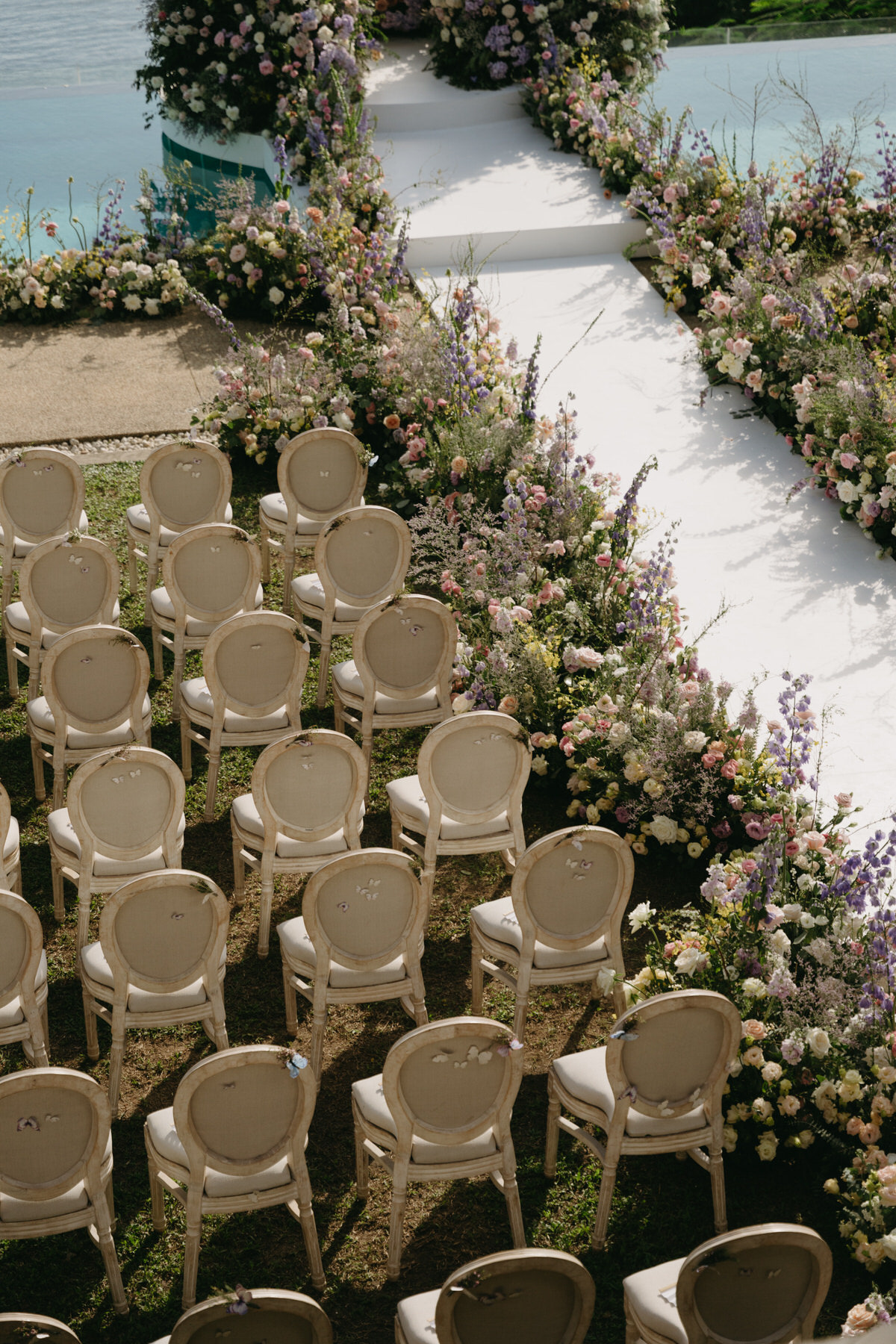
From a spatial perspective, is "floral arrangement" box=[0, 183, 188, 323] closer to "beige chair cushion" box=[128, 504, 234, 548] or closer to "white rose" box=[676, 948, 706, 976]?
"beige chair cushion" box=[128, 504, 234, 548]

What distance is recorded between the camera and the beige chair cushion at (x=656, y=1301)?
353 cm

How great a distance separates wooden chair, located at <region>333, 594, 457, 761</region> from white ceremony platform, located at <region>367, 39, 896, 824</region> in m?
1.42

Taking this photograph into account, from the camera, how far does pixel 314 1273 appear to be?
4.06 m

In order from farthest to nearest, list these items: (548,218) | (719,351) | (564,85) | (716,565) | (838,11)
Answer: (838,11)
(564,85)
(548,218)
(719,351)
(716,565)

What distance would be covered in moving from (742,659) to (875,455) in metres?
1.69

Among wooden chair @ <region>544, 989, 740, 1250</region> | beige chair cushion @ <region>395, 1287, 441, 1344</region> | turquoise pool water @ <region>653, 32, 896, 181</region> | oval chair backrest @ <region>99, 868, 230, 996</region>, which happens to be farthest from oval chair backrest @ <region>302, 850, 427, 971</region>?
turquoise pool water @ <region>653, 32, 896, 181</region>

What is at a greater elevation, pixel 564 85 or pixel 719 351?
pixel 564 85

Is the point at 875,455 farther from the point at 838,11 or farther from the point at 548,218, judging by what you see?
the point at 838,11

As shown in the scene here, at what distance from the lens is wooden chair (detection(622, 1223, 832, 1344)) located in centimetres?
323

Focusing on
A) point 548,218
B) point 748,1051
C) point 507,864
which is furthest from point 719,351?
point 748,1051

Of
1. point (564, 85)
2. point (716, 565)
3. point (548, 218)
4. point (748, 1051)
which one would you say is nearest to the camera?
point (748, 1051)

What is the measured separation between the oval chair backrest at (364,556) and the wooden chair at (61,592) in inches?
38.3

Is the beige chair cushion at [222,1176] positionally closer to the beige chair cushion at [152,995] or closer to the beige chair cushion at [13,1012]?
the beige chair cushion at [152,995]

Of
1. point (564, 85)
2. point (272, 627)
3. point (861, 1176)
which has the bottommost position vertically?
point (861, 1176)
